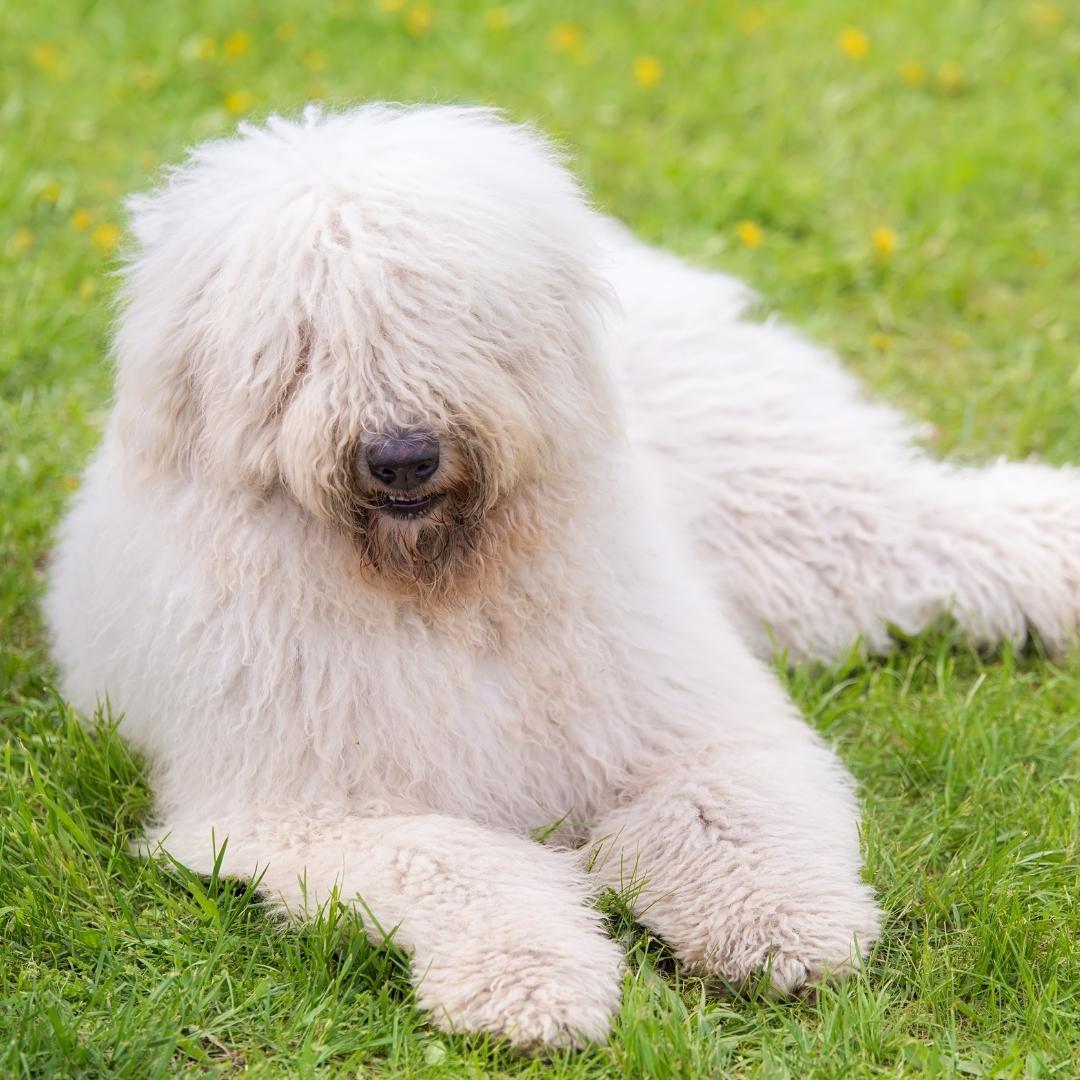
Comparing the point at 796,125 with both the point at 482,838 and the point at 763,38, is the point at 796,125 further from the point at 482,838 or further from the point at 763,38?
the point at 482,838

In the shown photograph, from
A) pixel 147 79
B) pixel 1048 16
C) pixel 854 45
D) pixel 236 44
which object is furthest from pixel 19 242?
pixel 1048 16

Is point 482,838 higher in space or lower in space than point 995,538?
lower

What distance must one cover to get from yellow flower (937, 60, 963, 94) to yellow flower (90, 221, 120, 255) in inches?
141

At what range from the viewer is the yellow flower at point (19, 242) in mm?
5762

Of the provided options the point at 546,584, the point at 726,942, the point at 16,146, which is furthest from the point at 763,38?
the point at 726,942

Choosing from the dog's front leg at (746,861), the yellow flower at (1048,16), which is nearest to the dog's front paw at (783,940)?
the dog's front leg at (746,861)

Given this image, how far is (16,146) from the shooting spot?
20.7 ft

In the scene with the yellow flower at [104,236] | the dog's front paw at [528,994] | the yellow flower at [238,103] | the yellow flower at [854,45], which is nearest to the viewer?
the dog's front paw at [528,994]

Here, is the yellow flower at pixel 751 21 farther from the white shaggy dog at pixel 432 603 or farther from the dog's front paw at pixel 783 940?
the dog's front paw at pixel 783 940

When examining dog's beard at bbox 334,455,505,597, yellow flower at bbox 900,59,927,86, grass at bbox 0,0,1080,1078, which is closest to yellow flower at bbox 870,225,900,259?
grass at bbox 0,0,1080,1078

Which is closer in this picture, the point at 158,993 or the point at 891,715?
the point at 158,993

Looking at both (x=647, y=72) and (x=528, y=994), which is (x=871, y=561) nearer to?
(x=528, y=994)

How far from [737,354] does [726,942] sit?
195 centimetres

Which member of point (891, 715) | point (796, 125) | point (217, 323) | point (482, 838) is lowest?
point (482, 838)
